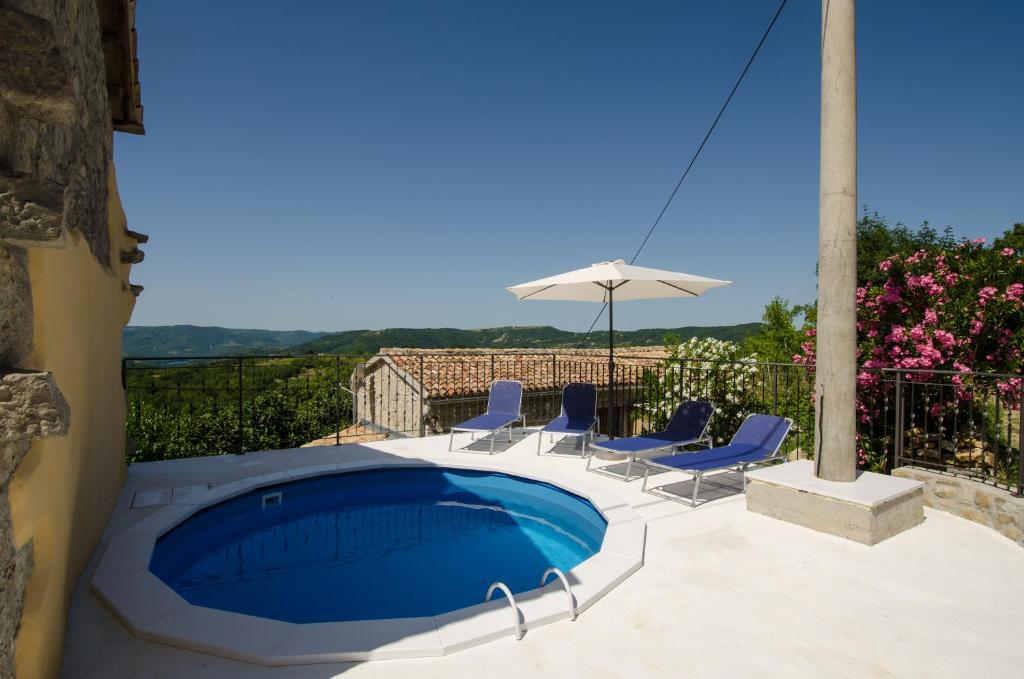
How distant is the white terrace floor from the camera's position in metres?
2.41

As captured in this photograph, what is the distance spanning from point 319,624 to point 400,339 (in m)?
39.1

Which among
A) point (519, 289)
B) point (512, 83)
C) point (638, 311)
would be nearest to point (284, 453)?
point (519, 289)

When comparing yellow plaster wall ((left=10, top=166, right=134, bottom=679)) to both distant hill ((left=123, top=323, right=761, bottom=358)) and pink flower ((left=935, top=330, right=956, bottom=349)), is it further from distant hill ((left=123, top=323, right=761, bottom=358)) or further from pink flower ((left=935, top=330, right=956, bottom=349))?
distant hill ((left=123, top=323, right=761, bottom=358))

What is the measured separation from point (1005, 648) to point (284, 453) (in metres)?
7.20

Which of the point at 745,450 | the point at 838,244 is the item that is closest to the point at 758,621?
the point at 745,450

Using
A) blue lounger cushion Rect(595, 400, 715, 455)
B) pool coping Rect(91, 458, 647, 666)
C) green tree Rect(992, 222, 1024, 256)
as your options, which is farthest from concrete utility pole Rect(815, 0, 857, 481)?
green tree Rect(992, 222, 1024, 256)

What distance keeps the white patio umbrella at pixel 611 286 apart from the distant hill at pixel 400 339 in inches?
243

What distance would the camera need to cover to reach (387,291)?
113ft

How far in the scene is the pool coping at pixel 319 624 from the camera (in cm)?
250

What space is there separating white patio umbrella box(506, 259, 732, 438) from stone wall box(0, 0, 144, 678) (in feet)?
15.3

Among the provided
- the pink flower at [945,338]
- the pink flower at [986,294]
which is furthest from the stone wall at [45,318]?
the pink flower at [986,294]

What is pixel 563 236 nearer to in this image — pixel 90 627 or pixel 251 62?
pixel 251 62

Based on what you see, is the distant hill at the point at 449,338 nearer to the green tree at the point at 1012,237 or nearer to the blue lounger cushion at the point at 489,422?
the green tree at the point at 1012,237

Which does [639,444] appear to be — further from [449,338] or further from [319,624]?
[449,338]
